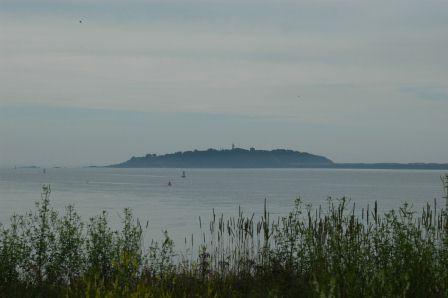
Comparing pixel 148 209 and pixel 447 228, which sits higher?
pixel 447 228

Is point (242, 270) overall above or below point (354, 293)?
below

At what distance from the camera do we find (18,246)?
533 inches

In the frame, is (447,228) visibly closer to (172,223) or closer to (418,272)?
(418,272)

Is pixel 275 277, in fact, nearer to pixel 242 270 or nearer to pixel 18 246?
pixel 242 270

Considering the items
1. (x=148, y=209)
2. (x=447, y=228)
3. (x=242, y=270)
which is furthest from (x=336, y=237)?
(x=148, y=209)

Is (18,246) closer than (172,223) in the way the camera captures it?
Yes

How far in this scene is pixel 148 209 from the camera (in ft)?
228

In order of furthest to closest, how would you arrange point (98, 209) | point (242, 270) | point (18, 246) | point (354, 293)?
1. point (98, 209)
2. point (242, 270)
3. point (18, 246)
4. point (354, 293)

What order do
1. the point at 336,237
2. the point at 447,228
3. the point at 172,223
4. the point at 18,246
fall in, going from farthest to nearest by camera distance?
the point at 172,223 < the point at 18,246 < the point at 447,228 < the point at 336,237

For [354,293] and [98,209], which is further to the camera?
[98,209]

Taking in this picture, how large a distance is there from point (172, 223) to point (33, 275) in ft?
130

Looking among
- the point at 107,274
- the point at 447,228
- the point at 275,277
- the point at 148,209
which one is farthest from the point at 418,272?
the point at 148,209

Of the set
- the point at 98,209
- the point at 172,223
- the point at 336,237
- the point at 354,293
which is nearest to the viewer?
the point at 354,293

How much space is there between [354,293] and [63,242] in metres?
8.03
